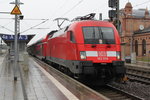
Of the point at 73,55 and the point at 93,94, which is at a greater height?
the point at 73,55

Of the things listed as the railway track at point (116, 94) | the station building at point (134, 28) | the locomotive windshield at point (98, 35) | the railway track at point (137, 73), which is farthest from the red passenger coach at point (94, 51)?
the station building at point (134, 28)

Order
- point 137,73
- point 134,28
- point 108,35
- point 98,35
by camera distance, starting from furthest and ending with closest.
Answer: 1. point 134,28
2. point 137,73
3. point 108,35
4. point 98,35

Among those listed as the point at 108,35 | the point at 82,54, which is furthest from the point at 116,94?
the point at 108,35

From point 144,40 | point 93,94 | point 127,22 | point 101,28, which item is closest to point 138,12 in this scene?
point 127,22

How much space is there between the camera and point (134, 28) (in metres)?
65.1

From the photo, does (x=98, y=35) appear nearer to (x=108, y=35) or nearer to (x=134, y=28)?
(x=108, y=35)

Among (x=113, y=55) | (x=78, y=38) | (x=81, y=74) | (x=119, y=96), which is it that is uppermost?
(x=78, y=38)

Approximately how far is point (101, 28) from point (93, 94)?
4.56 metres

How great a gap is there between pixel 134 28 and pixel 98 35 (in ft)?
183

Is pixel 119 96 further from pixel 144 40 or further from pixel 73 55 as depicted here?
pixel 144 40

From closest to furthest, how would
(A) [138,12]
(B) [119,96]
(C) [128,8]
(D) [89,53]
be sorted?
(B) [119,96] < (D) [89,53] < (C) [128,8] < (A) [138,12]

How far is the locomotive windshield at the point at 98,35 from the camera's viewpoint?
1129 centimetres

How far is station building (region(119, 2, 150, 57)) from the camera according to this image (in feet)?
188

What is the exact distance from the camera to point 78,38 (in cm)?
1119
